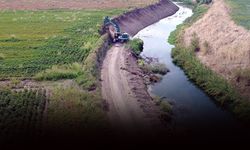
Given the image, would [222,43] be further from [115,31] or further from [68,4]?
[68,4]

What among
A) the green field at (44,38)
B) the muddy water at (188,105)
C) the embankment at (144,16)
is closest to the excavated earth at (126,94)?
the muddy water at (188,105)

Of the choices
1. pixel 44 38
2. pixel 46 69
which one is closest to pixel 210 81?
pixel 46 69

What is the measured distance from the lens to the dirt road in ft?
97.9

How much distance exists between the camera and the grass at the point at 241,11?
51594 millimetres

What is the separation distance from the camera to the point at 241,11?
58469 mm

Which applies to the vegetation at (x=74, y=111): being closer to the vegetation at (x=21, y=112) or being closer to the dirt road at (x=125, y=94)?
the vegetation at (x=21, y=112)

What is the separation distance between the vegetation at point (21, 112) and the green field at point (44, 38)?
4.27m

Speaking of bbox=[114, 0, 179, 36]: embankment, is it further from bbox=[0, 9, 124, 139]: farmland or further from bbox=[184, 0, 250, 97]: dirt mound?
bbox=[184, 0, 250, 97]: dirt mound

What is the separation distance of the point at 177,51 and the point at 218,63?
20.6 feet

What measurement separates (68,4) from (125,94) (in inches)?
1360

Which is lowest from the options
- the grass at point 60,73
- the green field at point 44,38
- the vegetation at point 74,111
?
the vegetation at point 74,111

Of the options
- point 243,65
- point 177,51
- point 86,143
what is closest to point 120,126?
point 86,143

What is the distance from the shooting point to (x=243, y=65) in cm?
3875

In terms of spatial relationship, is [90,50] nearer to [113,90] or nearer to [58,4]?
[113,90]
